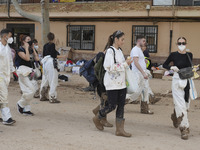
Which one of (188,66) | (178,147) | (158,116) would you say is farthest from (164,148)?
(158,116)

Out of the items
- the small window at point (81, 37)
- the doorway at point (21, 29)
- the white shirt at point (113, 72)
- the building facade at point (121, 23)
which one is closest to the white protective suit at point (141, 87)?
the white shirt at point (113, 72)

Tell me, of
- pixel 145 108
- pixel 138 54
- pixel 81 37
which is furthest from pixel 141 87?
pixel 81 37

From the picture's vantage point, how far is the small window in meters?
21.8

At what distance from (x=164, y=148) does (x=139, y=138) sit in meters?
0.66

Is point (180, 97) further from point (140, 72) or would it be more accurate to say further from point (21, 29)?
point (21, 29)

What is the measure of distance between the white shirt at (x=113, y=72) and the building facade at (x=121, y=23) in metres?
13.1

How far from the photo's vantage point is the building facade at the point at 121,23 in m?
18.5

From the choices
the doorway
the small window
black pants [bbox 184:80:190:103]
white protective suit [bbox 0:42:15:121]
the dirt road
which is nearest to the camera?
the dirt road

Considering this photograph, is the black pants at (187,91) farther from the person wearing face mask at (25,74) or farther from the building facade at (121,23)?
the building facade at (121,23)

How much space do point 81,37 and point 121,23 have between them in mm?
3159

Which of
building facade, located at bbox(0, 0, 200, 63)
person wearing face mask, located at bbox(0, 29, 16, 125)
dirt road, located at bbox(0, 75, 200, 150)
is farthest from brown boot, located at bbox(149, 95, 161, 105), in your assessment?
building facade, located at bbox(0, 0, 200, 63)

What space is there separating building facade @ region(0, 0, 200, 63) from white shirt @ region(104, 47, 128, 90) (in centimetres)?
1309

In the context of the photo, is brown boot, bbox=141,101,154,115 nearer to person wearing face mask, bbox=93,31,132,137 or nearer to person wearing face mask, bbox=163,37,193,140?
person wearing face mask, bbox=163,37,193,140

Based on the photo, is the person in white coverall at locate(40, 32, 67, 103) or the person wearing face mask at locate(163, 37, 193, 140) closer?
the person wearing face mask at locate(163, 37, 193, 140)
